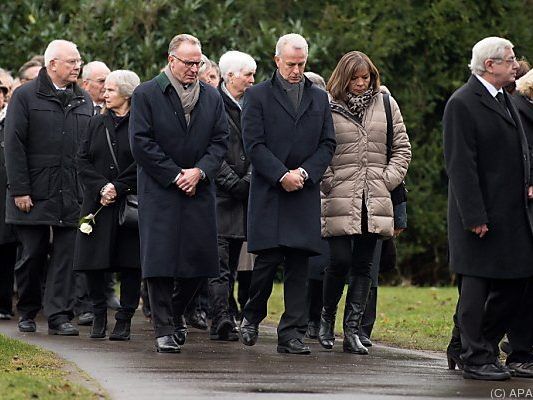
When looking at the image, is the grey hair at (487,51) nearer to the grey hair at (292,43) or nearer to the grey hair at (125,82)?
the grey hair at (292,43)

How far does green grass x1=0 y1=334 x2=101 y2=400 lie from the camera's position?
29.8ft

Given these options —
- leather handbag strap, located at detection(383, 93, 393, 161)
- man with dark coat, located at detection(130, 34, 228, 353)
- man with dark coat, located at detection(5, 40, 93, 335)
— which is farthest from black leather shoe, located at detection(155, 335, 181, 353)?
leather handbag strap, located at detection(383, 93, 393, 161)

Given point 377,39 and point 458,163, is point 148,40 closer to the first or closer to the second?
point 377,39

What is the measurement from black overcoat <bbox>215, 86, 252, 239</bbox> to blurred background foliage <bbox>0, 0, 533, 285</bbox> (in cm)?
654

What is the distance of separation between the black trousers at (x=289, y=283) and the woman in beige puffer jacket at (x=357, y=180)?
0.32m

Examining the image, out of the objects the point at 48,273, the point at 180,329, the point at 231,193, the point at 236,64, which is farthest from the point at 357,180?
the point at 48,273

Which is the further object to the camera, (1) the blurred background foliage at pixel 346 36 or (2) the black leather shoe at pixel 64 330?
(1) the blurred background foliage at pixel 346 36

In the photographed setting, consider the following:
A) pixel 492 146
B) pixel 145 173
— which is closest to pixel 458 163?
pixel 492 146

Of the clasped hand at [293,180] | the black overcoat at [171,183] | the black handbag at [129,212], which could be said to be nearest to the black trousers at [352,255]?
the clasped hand at [293,180]

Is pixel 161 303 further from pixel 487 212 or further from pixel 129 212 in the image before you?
pixel 487 212

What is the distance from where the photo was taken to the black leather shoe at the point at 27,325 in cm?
1352

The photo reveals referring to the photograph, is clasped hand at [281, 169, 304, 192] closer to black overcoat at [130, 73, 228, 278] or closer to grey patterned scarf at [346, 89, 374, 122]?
black overcoat at [130, 73, 228, 278]

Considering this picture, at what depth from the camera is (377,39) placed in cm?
2047

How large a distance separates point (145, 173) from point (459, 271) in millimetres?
A: 2683
